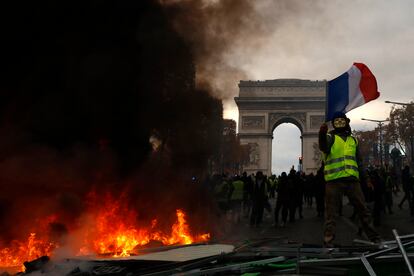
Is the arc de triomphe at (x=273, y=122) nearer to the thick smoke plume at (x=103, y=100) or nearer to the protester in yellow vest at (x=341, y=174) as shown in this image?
the thick smoke plume at (x=103, y=100)

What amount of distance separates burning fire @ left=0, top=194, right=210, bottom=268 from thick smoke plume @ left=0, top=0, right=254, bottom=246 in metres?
0.18

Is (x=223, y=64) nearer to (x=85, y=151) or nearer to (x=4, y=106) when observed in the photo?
(x=85, y=151)

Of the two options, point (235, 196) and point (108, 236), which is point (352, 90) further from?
point (235, 196)

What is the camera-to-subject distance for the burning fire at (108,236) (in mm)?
5871

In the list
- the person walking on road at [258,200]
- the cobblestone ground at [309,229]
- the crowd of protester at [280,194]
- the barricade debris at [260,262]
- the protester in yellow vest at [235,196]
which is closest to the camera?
the barricade debris at [260,262]

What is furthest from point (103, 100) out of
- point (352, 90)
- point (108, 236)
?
point (352, 90)

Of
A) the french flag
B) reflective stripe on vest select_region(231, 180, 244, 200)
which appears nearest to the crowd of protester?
reflective stripe on vest select_region(231, 180, 244, 200)

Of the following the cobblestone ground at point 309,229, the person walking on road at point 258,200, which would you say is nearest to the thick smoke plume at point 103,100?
the cobblestone ground at point 309,229

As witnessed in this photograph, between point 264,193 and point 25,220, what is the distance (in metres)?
7.64

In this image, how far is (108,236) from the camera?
6.68 meters

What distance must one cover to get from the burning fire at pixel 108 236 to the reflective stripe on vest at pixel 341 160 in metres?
2.51

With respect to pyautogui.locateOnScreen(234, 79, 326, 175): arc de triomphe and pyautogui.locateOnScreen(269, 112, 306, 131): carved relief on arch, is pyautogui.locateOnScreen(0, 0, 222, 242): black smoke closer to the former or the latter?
pyautogui.locateOnScreen(234, 79, 326, 175): arc de triomphe

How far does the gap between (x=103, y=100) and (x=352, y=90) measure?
3.47m

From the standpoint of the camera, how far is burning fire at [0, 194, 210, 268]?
5.87 meters
